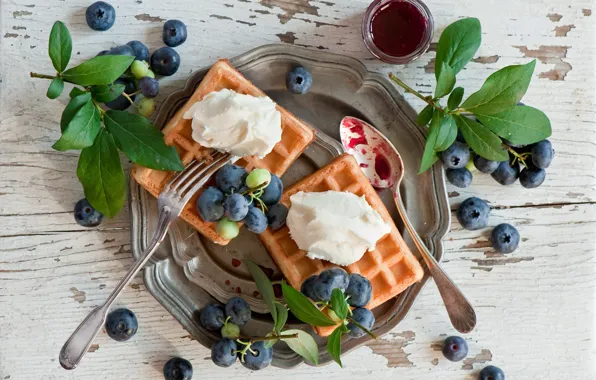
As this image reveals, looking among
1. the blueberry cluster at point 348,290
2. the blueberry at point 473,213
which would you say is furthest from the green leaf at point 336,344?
the blueberry at point 473,213

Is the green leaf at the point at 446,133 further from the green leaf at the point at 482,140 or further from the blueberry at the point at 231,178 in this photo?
the blueberry at the point at 231,178

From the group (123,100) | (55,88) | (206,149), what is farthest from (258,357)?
(55,88)

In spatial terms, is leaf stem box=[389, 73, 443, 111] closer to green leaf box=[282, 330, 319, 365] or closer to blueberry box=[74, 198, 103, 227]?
green leaf box=[282, 330, 319, 365]

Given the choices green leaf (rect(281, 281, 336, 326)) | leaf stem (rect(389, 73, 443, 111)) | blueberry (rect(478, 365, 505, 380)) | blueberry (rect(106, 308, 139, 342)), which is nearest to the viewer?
green leaf (rect(281, 281, 336, 326))

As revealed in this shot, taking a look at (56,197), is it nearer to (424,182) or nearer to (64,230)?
(64,230)

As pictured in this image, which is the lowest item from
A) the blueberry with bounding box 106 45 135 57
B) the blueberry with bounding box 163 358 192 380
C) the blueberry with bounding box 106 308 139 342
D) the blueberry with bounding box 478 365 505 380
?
the blueberry with bounding box 163 358 192 380

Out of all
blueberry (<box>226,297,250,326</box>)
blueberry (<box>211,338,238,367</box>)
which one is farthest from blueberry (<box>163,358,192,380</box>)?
blueberry (<box>226,297,250,326</box>)
